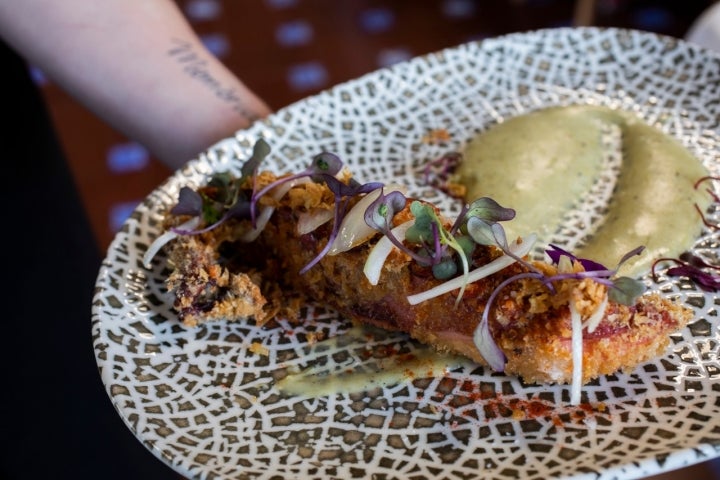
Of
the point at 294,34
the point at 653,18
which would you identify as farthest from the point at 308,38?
the point at 653,18

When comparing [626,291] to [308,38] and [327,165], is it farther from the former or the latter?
[308,38]

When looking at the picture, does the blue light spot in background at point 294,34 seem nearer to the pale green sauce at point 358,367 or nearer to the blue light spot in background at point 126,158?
the blue light spot in background at point 126,158

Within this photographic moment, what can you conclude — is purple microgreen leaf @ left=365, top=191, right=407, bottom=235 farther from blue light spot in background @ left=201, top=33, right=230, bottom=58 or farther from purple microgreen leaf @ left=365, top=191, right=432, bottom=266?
blue light spot in background @ left=201, top=33, right=230, bottom=58

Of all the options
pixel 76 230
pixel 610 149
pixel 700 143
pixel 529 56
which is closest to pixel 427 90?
pixel 529 56

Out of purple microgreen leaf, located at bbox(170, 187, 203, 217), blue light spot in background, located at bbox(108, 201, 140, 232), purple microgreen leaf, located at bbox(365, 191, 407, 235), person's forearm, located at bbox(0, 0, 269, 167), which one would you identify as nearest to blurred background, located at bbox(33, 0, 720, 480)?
blue light spot in background, located at bbox(108, 201, 140, 232)

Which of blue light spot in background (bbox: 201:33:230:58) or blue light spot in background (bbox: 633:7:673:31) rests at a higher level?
blue light spot in background (bbox: 201:33:230:58)

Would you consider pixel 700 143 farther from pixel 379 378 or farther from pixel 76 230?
pixel 76 230
